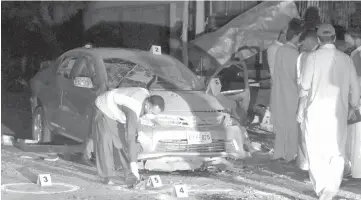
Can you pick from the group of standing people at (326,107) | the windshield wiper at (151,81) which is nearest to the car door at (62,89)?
the windshield wiper at (151,81)

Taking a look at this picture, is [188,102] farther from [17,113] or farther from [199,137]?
[17,113]

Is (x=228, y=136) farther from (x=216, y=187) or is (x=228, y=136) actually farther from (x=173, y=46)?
(x=173, y=46)

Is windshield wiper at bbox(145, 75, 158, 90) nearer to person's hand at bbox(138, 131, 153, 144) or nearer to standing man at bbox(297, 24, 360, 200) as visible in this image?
person's hand at bbox(138, 131, 153, 144)

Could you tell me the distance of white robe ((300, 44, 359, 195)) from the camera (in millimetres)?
8797

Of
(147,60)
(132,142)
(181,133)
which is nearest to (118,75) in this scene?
(147,60)

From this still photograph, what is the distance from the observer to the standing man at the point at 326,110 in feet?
28.8

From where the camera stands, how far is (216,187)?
32.1 ft

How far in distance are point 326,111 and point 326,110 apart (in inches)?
0.5

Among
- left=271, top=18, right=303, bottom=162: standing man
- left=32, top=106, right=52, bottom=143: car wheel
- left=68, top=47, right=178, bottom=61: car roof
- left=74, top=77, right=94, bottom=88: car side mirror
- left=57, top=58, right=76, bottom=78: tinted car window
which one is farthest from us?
left=32, top=106, right=52, bottom=143: car wheel

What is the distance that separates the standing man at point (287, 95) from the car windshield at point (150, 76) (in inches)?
40.8

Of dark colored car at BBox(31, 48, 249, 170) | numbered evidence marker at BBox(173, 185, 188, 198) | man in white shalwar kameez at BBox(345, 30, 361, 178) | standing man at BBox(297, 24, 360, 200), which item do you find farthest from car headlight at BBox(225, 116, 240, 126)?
standing man at BBox(297, 24, 360, 200)

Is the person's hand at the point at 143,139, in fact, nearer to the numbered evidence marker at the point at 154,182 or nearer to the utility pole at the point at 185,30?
the numbered evidence marker at the point at 154,182

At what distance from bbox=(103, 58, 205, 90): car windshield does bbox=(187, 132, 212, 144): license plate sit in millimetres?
1167

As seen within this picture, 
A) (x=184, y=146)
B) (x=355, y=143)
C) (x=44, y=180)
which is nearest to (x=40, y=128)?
(x=184, y=146)
